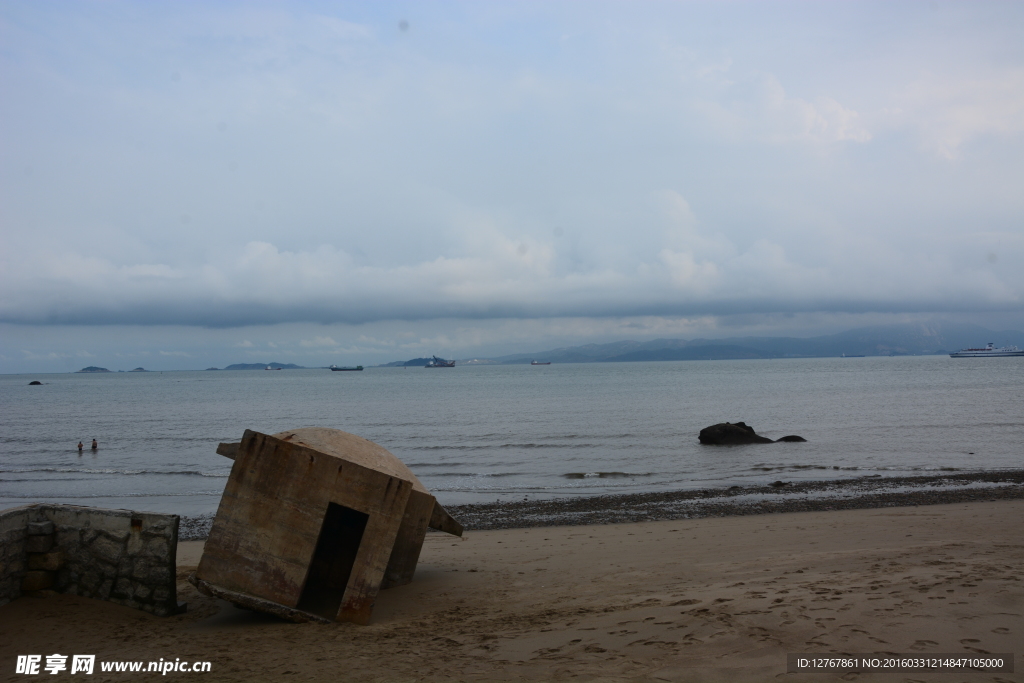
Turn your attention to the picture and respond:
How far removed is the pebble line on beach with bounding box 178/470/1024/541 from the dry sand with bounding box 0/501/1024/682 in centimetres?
418

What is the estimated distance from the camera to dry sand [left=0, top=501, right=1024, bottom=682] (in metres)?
6.15

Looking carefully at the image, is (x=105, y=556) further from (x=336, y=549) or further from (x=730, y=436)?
(x=730, y=436)

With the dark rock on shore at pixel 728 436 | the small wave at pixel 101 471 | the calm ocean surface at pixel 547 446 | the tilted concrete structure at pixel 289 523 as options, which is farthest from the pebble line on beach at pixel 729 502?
the dark rock on shore at pixel 728 436

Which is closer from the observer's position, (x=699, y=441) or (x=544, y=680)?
(x=544, y=680)

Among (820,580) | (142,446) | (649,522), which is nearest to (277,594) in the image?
(820,580)

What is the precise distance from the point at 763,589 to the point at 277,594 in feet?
20.1

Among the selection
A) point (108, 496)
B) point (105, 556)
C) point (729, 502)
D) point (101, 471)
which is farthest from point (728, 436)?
point (101, 471)

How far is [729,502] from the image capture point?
17.0m

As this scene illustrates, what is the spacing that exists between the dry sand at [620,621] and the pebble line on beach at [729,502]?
418 centimetres

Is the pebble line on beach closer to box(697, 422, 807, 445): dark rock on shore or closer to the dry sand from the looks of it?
the dry sand

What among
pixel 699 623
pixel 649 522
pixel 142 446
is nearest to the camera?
pixel 699 623

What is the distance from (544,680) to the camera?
5.90 m

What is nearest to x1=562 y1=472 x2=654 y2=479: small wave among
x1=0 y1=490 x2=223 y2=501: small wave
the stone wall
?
x1=0 y1=490 x2=223 y2=501: small wave

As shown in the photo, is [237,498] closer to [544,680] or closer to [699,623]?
[544,680]
